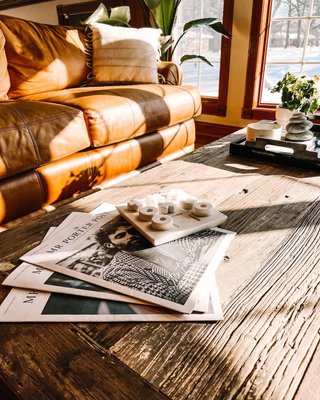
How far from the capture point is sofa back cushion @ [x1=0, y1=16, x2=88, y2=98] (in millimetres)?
1799

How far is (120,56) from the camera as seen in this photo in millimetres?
2092

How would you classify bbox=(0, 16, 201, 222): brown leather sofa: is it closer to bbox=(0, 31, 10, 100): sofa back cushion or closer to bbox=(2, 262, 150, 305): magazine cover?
bbox=(0, 31, 10, 100): sofa back cushion

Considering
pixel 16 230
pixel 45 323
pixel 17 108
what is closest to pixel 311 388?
pixel 45 323

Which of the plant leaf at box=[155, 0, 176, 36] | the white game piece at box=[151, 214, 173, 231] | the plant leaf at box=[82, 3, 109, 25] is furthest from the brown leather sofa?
the white game piece at box=[151, 214, 173, 231]

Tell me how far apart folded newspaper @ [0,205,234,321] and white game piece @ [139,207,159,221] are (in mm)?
36

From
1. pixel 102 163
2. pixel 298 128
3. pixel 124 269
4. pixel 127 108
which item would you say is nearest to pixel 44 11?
pixel 127 108

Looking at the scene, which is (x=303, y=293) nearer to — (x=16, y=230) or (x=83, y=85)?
(x=16, y=230)

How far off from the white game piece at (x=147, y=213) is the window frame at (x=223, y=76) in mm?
2494

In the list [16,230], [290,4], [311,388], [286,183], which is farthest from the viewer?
[290,4]

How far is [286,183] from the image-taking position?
89 cm

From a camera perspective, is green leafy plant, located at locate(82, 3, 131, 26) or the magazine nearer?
the magazine

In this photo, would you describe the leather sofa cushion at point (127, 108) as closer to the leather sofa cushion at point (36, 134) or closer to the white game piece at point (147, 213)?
the leather sofa cushion at point (36, 134)

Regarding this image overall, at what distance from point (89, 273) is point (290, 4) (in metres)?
2.76

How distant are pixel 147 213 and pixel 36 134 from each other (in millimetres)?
853
